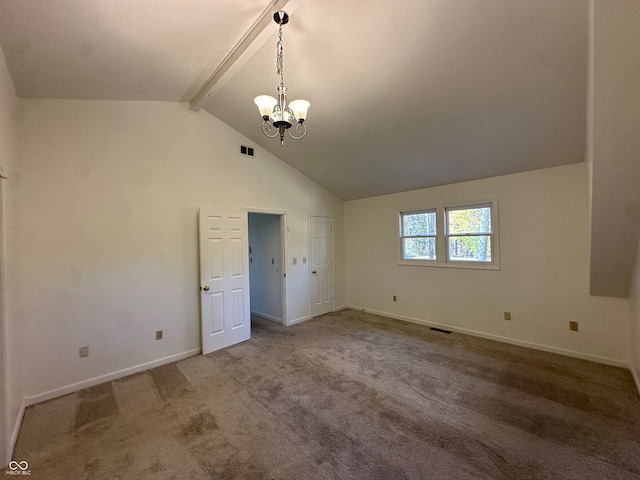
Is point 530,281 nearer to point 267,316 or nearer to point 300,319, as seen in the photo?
point 300,319

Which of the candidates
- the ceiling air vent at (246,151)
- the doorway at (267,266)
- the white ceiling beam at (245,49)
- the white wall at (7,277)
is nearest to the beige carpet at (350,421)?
the white wall at (7,277)

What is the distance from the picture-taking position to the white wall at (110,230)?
2.64 metres

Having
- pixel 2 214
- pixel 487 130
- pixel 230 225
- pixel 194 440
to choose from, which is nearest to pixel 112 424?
pixel 194 440

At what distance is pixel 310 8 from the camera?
211 cm

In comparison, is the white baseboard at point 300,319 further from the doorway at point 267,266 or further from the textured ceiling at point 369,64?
the textured ceiling at point 369,64

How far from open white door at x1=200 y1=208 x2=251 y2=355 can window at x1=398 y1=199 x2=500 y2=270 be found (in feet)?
9.35

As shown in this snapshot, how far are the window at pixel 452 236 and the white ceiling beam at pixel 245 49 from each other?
351cm

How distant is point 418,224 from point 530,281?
181cm

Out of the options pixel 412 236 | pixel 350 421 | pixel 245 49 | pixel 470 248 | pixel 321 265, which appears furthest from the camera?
pixel 321 265

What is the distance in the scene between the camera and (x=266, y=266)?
5.24m

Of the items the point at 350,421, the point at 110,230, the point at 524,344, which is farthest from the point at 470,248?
the point at 110,230

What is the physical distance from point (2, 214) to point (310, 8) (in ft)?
9.27

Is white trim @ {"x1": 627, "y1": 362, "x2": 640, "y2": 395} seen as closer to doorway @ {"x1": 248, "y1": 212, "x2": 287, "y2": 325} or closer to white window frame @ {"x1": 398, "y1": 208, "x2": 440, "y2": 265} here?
white window frame @ {"x1": 398, "y1": 208, "x2": 440, "y2": 265}

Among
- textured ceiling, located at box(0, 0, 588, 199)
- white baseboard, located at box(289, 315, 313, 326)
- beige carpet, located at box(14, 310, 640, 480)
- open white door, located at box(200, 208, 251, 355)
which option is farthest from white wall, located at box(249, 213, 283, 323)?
textured ceiling, located at box(0, 0, 588, 199)
